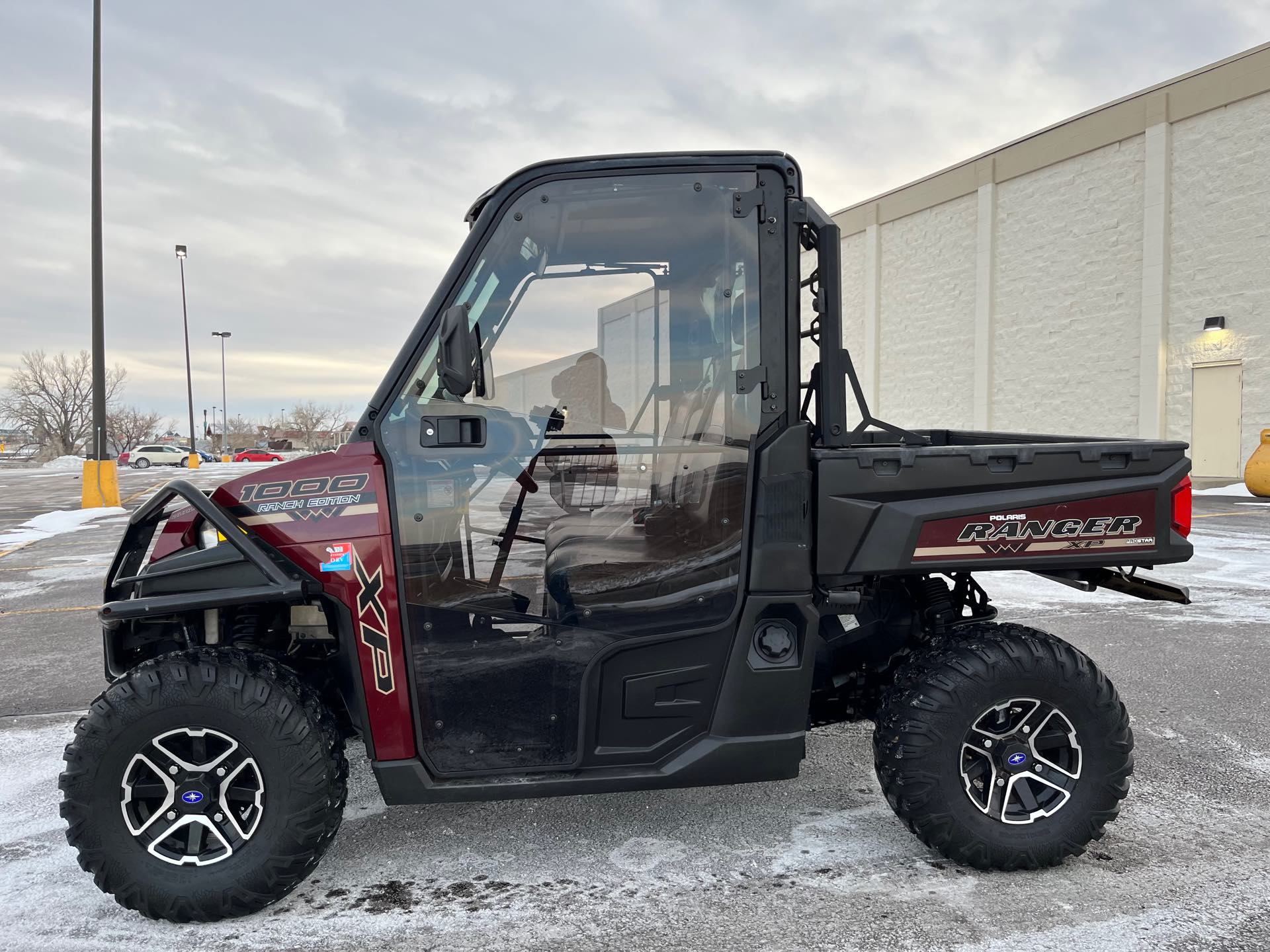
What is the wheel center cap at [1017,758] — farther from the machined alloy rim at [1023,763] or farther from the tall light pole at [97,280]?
the tall light pole at [97,280]

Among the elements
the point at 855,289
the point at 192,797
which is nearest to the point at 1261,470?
the point at 855,289

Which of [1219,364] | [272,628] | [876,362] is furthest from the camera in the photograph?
[876,362]

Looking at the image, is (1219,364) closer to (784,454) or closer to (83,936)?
(784,454)

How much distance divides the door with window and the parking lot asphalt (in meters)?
0.45

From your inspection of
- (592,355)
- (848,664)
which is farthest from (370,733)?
(848,664)

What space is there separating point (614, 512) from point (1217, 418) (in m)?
19.6

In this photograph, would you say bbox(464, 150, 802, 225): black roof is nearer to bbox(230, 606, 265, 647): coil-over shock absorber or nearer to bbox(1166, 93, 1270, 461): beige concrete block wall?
bbox(230, 606, 265, 647): coil-over shock absorber

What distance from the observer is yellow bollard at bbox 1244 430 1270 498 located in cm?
1491

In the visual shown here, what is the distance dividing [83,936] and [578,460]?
2.03m

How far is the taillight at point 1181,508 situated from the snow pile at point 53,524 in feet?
42.7

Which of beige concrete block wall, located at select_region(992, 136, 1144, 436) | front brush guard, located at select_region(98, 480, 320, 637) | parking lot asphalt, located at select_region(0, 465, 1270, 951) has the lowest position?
parking lot asphalt, located at select_region(0, 465, 1270, 951)

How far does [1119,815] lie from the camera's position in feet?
10.4

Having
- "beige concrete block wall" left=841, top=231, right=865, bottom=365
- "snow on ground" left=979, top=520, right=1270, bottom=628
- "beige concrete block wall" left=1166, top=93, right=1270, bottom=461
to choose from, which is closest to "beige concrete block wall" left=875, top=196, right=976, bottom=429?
"beige concrete block wall" left=841, top=231, right=865, bottom=365

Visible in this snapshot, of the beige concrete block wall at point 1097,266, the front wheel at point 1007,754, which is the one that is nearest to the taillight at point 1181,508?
the front wheel at point 1007,754
